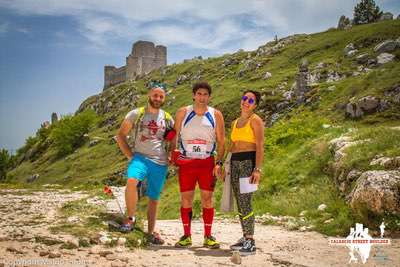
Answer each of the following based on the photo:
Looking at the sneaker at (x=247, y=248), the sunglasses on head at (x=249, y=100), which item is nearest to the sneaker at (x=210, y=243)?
the sneaker at (x=247, y=248)

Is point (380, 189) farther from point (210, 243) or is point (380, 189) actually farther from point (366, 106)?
point (366, 106)

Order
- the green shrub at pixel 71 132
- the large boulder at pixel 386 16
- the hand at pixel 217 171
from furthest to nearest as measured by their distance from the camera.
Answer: the large boulder at pixel 386 16 < the green shrub at pixel 71 132 < the hand at pixel 217 171

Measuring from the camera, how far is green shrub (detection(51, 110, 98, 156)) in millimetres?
84000

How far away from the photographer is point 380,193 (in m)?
8.24

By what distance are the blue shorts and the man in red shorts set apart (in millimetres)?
470

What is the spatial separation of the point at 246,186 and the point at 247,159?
498mm

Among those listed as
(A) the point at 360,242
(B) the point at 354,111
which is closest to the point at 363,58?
(B) the point at 354,111

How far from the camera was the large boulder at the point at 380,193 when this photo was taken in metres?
8.18

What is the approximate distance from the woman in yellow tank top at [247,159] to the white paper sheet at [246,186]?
0.03 metres

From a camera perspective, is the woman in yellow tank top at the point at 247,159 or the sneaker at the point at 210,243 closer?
the woman in yellow tank top at the point at 247,159

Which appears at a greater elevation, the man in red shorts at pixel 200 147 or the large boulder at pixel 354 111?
the large boulder at pixel 354 111

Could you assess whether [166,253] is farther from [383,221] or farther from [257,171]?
[383,221]

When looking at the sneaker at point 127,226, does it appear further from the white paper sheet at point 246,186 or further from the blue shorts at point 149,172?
the white paper sheet at point 246,186

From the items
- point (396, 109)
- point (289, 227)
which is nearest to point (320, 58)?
point (396, 109)
